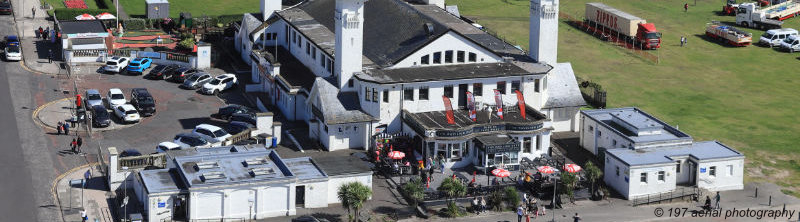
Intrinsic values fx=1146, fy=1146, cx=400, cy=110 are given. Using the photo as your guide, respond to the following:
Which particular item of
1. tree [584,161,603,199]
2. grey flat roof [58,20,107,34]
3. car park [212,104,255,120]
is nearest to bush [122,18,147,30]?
grey flat roof [58,20,107,34]

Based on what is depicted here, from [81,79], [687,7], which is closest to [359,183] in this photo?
[81,79]

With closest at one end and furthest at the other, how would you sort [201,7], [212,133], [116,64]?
[212,133], [116,64], [201,7]

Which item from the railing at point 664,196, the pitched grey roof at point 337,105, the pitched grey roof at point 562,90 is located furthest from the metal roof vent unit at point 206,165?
the pitched grey roof at point 562,90

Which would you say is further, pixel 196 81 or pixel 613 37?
pixel 613 37

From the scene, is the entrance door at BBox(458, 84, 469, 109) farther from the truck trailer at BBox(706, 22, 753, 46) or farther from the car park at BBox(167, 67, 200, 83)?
the truck trailer at BBox(706, 22, 753, 46)

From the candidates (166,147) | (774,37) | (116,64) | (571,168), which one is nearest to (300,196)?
(166,147)

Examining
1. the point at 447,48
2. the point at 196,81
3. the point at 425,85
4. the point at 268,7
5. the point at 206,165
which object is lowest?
the point at 206,165

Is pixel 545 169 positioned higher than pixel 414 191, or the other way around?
pixel 545 169

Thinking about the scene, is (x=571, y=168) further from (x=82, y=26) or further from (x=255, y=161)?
(x=82, y=26)
